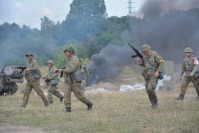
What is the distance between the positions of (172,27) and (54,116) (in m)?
18.4

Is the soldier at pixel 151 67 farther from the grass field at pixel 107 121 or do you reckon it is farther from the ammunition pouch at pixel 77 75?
the ammunition pouch at pixel 77 75

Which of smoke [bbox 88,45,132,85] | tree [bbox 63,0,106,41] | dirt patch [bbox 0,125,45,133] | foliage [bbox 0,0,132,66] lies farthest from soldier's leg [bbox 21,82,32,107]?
tree [bbox 63,0,106,41]

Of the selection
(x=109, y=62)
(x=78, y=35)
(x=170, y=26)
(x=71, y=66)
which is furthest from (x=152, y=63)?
(x=78, y=35)

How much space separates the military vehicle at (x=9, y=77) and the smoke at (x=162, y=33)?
974 centimetres

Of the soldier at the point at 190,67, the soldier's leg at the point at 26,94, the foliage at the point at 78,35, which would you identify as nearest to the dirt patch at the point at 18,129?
the soldier's leg at the point at 26,94

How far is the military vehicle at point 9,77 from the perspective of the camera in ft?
53.1

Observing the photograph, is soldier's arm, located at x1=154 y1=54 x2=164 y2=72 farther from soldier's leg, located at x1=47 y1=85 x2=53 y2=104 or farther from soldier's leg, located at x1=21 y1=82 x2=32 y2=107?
soldier's leg, located at x1=47 y1=85 x2=53 y2=104

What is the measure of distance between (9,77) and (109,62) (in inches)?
469

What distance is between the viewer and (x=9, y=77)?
1656 centimetres

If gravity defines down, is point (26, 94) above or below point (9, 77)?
below

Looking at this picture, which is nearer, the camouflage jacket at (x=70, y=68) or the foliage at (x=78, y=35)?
the camouflage jacket at (x=70, y=68)

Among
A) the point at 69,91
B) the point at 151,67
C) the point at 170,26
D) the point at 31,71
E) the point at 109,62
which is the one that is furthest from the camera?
the point at 109,62

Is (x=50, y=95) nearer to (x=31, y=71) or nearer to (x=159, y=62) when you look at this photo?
(x=31, y=71)

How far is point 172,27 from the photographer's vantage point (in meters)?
26.0
